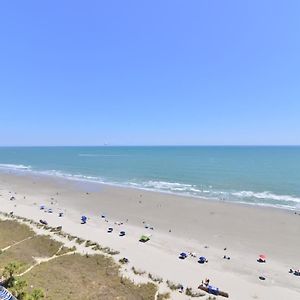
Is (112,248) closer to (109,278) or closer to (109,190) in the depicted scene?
(109,278)

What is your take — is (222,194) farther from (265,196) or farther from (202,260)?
(202,260)

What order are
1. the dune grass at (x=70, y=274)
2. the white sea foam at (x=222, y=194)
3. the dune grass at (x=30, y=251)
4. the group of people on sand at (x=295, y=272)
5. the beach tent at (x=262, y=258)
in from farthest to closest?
the white sea foam at (x=222, y=194) → the beach tent at (x=262, y=258) → the group of people on sand at (x=295, y=272) → the dune grass at (x=30, y=251) → the dune grass at (x=70, y=274)

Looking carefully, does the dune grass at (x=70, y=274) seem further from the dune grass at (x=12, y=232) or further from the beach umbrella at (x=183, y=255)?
the beach umbrella at (x=183, y=255)

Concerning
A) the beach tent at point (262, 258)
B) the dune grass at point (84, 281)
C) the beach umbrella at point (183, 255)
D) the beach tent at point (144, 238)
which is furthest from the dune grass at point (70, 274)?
the beach tent at point (262, 258)

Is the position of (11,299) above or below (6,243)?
above

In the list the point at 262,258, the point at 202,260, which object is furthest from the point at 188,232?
the point at 262,258

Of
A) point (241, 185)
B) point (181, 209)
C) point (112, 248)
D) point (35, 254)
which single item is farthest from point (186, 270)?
point (241, 185)

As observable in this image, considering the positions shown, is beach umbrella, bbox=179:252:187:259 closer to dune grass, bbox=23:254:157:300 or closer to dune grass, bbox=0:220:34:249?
dune grass, bbox=23:254:157:300

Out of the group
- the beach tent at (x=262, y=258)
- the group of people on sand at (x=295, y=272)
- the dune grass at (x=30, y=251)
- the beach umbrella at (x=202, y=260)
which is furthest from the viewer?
the beach tent at (x=262, y=258)
